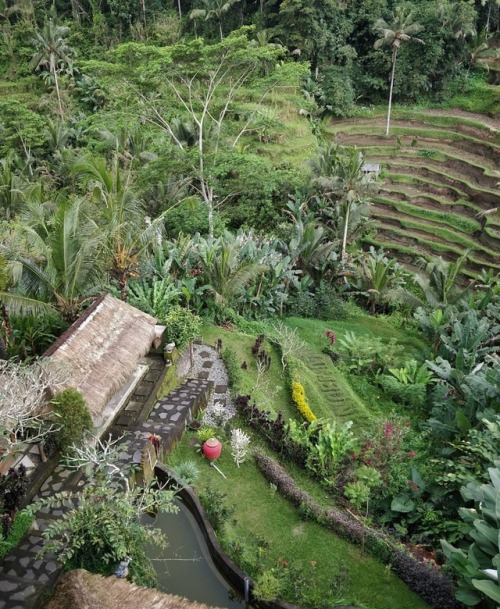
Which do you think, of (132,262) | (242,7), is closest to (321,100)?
(242,7)

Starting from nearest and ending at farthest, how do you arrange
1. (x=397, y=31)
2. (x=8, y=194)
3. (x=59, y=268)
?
(x=59, y=268) < (x=8, y=194) < (x=397, y=31)

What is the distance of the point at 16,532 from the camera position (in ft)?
22.8

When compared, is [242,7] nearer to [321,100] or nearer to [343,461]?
[321,100]

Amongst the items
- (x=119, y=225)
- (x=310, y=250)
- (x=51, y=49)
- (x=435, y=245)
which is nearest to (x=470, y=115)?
(x=435, y=245)

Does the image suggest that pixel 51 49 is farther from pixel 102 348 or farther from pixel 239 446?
pixel 239 446

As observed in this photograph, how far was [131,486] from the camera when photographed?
7891 millimetres

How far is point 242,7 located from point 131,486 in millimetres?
31503

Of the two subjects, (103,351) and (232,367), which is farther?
(232,367)

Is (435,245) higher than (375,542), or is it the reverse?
(375,542)

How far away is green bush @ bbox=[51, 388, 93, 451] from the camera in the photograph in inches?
302

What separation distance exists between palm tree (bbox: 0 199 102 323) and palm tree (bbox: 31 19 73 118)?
20391mm

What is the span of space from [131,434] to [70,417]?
139 centimetres

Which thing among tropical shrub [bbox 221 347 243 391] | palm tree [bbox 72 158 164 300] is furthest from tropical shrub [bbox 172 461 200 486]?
palm tree [bbox 72 158 164 300]

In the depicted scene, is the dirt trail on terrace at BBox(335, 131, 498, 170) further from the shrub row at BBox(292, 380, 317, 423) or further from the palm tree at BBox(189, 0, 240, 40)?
the shrub row at BBox(292, 380, 317, 423)
